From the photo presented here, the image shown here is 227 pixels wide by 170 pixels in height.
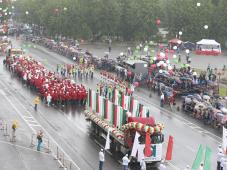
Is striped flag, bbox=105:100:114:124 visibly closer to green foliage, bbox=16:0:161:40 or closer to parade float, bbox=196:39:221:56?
parade float, bbox=196:39:221:56

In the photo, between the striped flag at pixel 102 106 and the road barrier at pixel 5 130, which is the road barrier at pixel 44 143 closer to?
the road barrier at pixel 5 130

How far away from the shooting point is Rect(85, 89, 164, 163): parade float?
1011 inches

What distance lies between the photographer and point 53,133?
32.8 m

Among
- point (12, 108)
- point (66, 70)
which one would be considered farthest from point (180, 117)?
point (66, 70)

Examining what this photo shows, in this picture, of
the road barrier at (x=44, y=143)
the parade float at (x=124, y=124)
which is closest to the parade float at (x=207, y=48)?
the parade float at (x=124, y=124)

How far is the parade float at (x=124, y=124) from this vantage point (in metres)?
25.7

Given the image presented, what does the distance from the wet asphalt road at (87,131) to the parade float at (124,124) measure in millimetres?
1093

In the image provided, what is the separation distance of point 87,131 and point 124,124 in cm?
615

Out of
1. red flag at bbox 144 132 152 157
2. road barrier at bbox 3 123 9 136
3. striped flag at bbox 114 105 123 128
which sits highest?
striped flag at bbox 114 105 123 128

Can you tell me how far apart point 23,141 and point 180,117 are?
13.6 metres

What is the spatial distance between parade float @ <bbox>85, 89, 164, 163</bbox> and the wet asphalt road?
1.09 m

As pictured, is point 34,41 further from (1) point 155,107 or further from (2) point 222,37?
(1) point 155,107

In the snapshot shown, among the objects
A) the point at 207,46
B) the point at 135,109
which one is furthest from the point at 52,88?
the point at 207,46

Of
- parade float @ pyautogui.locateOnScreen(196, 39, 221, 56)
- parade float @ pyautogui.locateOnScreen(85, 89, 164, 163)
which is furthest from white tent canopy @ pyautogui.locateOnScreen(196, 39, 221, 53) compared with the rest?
parade float @ pyautogui.locateOnScreen(85, 89, 164, 163)
